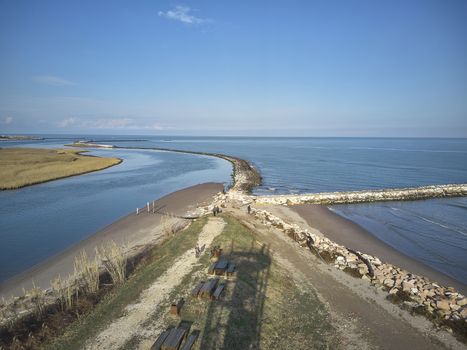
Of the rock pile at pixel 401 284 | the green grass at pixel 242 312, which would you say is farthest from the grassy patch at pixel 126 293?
the rock pile at pixel 401 284

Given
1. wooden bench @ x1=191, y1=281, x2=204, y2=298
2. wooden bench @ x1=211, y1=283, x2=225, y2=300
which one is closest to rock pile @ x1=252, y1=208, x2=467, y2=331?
wooden bench @ x1=211, y1=283, x2=225, y2=300

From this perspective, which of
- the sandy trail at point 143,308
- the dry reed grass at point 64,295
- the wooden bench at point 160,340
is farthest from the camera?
the dry reed grass at point 64,295

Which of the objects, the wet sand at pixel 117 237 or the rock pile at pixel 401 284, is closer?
the rock pile at pixel 401 284

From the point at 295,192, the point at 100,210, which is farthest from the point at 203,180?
the point at 100,210

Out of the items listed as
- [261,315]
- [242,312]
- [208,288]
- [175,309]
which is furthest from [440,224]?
[175,309]

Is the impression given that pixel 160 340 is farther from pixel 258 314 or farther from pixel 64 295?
pixel 64 295

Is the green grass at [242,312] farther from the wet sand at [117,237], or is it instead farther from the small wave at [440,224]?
the small wave at [440,224]
